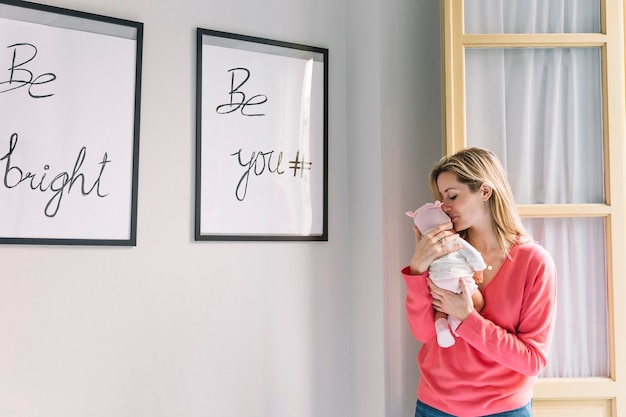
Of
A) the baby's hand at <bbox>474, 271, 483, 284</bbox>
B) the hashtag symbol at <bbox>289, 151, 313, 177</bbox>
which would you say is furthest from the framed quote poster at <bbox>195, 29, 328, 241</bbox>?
the baby's hand at <bbox>474, 271, 483, 284</bbox>

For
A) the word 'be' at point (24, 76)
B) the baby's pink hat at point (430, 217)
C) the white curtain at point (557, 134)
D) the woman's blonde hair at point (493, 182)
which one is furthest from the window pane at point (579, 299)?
the word 'be' at point (24, 76)

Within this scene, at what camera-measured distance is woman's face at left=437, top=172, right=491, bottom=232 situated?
171cm

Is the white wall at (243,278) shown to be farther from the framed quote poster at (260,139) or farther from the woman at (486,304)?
the woman at (486,304)

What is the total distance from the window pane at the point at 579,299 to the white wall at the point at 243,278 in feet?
1.45

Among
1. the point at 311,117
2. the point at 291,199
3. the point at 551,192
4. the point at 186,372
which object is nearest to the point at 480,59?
the point at 551,192

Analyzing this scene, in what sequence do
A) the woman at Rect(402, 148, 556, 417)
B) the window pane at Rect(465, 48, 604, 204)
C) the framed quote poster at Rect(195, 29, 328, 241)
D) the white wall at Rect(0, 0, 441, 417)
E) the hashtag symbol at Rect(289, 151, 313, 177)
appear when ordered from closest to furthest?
the woman at Rect(402, 148, 556, 417)
the white wall at Rect(0, 0, 441, 417)
the window pane at Rect(465, 48, 604, 204)
the framed quote poster at Rect(195, 29, 328, 241)
the hashtag symbol at Rect(289, 151, 313, 177)

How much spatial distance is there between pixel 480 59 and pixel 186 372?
1.29m

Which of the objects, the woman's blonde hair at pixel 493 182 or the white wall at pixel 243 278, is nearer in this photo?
the woman's blonde hair at pixel 493 182

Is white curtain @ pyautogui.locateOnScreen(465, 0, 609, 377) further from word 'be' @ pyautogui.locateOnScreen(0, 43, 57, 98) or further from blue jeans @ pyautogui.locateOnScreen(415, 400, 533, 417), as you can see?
word 'be' @ pyautogui.locateOnScreen(0, 43, 57, 98)

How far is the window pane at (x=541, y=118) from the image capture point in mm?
1951

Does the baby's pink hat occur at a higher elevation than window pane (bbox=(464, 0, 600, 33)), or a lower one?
lower

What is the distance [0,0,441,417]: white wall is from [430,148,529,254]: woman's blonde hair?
0.42 metres

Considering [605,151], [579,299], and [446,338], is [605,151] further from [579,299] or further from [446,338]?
[446,338]

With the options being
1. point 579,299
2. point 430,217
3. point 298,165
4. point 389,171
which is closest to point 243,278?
point 298,165
